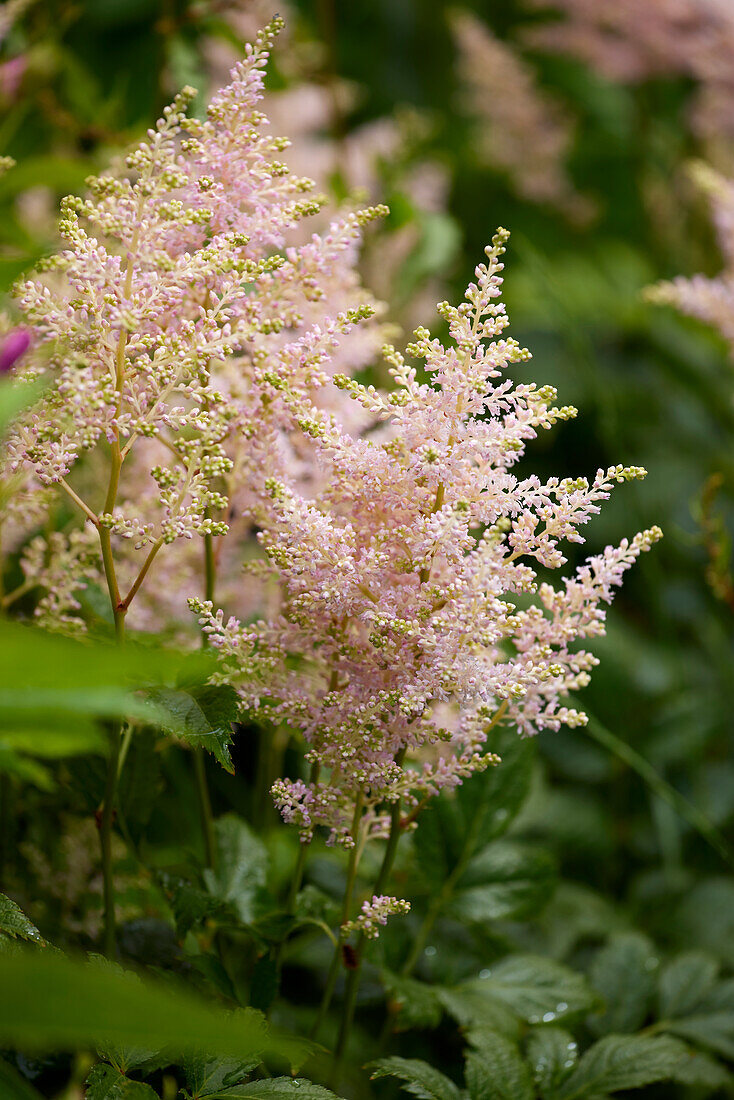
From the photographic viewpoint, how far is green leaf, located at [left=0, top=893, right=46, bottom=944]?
0.48 metres

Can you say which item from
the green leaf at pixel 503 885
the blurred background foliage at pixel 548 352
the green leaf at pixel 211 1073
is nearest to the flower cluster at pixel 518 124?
the blurred background foliage at pixel 548 352

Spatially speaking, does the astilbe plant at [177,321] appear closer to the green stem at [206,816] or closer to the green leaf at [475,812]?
the green stem at [206,816]

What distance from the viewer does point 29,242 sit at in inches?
32.3

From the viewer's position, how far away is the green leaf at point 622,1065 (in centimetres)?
62

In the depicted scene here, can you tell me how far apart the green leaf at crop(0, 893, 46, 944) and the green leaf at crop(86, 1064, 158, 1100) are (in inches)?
2.8

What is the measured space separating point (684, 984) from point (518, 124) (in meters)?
1.37

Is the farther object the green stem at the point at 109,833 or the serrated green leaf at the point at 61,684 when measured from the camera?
the green stem at the point at 109,833

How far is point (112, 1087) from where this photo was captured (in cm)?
48

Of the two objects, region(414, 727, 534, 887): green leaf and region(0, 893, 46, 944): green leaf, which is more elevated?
region(0, 893, 46, 944): green leaf

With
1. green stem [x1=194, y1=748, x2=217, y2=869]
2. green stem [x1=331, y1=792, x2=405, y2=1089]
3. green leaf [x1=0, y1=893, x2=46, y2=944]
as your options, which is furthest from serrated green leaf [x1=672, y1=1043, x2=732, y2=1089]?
green leaf [x1=0, y1=893, x2=46, y2=944]

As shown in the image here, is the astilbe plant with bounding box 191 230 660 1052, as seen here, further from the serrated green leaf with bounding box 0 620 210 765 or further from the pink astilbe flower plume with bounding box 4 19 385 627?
the serrated green leaf with bounding box 0 620 210 765

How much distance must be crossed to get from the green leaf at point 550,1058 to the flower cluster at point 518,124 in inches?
55.6

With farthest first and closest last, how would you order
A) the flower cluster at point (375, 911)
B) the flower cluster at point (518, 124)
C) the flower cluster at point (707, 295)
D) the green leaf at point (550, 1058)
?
the flower cluster at point (518, 124) → the flower cluster at point (707, 295) → the green leaf at point (550, 1058) → the flower cluster at point (375, 911)

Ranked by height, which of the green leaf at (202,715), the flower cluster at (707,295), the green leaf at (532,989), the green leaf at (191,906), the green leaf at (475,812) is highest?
the flower cluster at (707,295)
